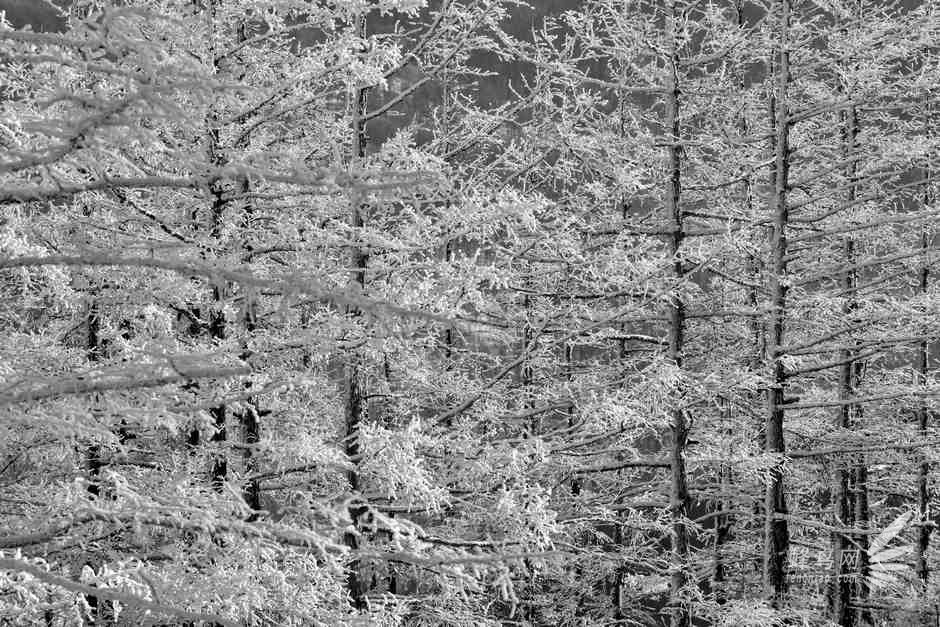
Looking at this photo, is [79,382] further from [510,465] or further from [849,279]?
[849,279]

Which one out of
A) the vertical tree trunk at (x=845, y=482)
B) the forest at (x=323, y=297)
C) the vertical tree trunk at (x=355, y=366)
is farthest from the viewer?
the vertical tree trunk at (x=845, y=482)

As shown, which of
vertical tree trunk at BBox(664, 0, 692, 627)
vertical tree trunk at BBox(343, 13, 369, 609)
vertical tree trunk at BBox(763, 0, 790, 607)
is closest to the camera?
vertical tree trunk at BBox(343, 13, 369, 609)

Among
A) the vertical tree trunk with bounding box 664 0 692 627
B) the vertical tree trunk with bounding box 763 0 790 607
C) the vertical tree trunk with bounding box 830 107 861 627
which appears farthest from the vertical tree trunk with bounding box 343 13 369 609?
the vertical tree trunk with bounding box 830 107 861 627

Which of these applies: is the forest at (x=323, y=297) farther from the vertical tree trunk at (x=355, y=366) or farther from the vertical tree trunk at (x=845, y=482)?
the vertical tree trunk at (x=845, y=482)

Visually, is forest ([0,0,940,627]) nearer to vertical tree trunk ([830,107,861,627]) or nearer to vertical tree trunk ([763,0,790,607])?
vertical tree trunk ([763,0,790,607])

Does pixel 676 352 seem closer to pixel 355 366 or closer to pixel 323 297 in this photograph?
pixel 355 366

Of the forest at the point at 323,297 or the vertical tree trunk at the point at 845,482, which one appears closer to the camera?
the forest at the point at 323,297

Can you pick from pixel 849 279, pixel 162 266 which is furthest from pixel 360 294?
pixel 849 279

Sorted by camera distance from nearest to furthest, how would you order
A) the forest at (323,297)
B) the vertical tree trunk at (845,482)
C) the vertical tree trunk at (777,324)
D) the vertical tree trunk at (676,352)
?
the forest at (323,297), the vertical tree trunk at (676,352), the vertical tree trunk at (777,324), the vertical tree trunk at (845,482)

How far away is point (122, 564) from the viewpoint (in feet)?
13.0

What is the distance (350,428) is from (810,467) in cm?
1502

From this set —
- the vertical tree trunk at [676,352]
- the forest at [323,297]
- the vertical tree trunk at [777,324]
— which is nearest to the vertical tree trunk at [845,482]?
the forest at [323,297]

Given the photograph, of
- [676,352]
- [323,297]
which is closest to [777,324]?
[676,352]

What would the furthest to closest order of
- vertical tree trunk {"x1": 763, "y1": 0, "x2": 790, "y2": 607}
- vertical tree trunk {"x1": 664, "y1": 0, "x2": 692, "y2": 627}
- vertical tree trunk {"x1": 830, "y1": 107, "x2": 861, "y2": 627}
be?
vertical tree trunk {"x1": 830, "y1": 107, "x2": 861, "y2": 627}, vertical tree trunk {"x1": 763, "y1": 0, "x2": 790, "y2": 607}, vertical tree trunk {"x1": 664, "y1": 0, "x2": 692, "y2": 627}
